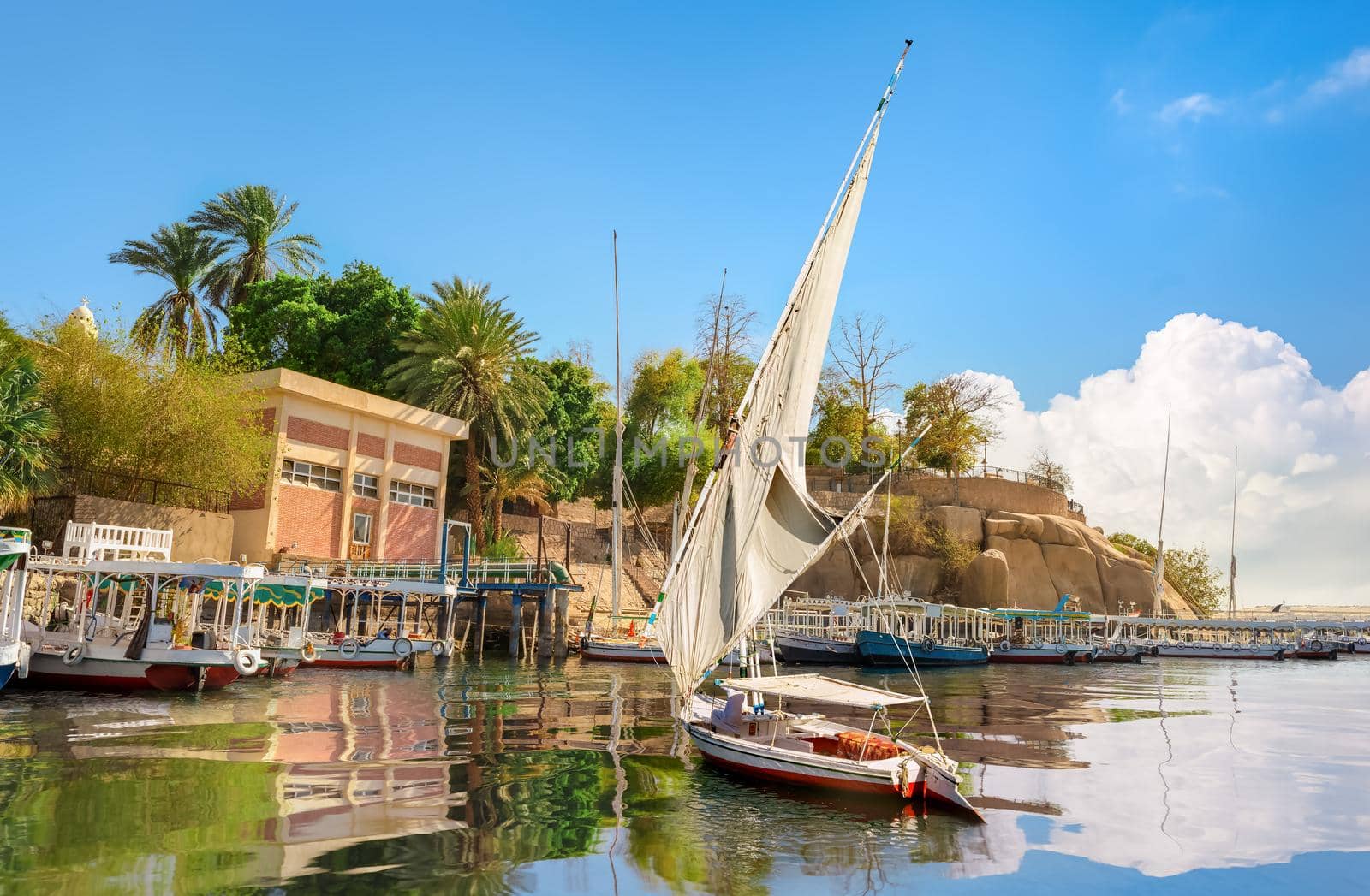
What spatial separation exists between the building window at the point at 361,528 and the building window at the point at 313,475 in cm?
176

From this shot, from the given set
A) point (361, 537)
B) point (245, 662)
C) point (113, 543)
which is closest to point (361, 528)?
point (361, 537)

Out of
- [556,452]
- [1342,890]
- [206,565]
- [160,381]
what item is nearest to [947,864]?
[1342,890]

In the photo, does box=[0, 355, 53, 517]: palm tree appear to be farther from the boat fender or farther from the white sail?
the white sail

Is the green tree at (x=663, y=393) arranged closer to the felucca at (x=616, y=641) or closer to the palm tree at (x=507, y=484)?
the palm tree at (x=507, y=484)

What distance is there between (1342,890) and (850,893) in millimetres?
6382

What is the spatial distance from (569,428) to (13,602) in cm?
4016

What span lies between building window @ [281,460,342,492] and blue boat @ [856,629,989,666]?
2680 cm

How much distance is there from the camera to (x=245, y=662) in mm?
27656

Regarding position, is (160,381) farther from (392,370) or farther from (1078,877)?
(1078,877)

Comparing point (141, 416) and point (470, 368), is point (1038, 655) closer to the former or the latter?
point (470, 368)

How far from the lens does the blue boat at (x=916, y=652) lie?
47969 millimetres

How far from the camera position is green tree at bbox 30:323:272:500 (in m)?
39.8

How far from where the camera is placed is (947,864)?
1228 centimetres

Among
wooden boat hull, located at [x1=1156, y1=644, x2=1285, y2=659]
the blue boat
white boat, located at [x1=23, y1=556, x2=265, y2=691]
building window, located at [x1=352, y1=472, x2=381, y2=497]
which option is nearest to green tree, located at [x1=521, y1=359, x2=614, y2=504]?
building window, located at [x1=352, y1=472, x2=381, y2=497]
